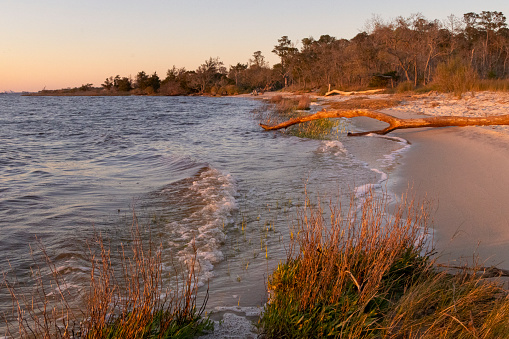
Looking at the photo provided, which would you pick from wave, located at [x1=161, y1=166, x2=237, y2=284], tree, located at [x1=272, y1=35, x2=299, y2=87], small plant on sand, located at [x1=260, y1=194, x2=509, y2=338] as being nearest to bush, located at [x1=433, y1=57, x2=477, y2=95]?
wave, located at [x1=161, y1=166, x2=237, y2=284]

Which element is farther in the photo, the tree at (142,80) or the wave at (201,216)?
the tree at (142,80)

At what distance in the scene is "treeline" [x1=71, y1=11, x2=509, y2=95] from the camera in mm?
44188

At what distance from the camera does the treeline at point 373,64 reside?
145ft

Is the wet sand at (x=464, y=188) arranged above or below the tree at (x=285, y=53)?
below

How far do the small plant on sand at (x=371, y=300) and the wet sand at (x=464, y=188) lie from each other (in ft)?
2.11

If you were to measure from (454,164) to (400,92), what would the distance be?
3009 cm

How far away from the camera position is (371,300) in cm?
330

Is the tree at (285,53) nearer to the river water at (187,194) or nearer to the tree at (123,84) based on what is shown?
the tree at (123,84)

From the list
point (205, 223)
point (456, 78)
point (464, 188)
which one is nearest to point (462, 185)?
point (464, 188)

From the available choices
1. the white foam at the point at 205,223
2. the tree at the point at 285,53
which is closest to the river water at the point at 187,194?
the white foam at the point at 205,223

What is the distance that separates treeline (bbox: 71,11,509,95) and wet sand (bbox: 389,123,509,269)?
17313 millimetres

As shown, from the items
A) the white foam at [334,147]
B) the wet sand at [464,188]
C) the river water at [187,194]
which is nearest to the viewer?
the wet sand at [464,188]

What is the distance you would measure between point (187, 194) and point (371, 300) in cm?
590

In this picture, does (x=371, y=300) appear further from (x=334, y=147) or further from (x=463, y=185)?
(x=334, y=147)
